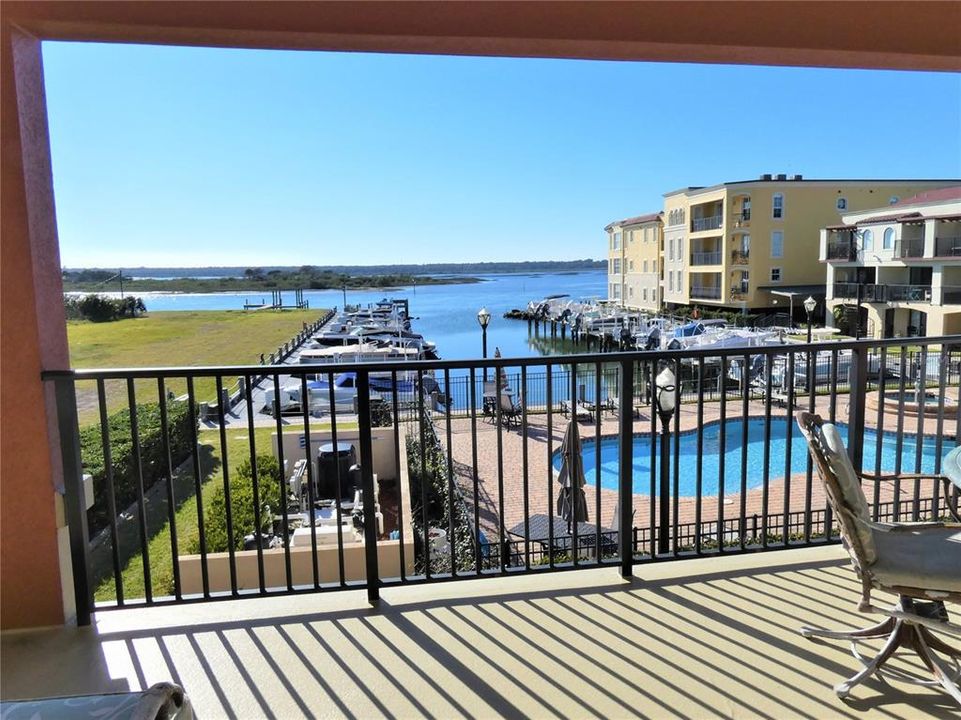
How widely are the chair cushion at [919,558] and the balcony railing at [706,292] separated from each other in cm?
2949

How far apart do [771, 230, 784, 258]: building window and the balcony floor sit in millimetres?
28008

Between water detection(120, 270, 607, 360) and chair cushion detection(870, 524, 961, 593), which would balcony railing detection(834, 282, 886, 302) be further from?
chair cushion detection(870, 524, 961, 593)

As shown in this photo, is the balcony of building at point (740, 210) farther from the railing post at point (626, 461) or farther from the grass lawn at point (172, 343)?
the railing post at point (626, 461)

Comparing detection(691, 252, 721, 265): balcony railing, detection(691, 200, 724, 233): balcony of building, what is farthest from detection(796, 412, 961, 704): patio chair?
detection(691, 252, 721, 265): balcony railing

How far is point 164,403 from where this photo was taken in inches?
83.8

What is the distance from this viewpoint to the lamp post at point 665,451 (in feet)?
8.96

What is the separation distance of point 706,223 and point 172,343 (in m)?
24.0

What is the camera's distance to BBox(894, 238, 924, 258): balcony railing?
67.2 ft

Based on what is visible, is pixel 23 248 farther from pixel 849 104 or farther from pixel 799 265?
pixel 799 265

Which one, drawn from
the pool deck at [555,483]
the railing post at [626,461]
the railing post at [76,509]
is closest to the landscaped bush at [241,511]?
the pool deck at [555,483]

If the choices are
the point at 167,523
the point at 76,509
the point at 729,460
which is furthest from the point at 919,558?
the point at 729,460

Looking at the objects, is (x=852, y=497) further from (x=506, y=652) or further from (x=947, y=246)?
(x=947, y=246)

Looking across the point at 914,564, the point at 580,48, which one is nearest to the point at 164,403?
the point at 580,48

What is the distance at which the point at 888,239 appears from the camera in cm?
2153
